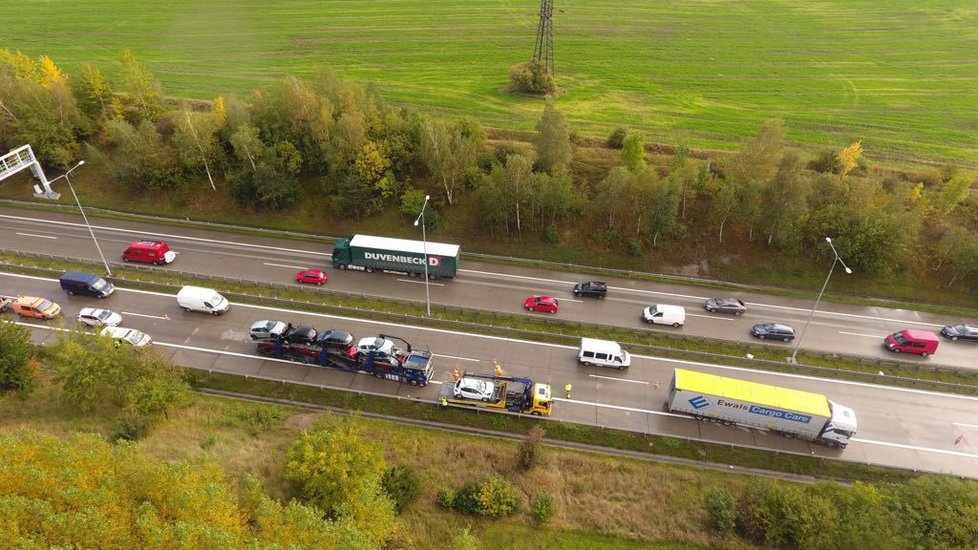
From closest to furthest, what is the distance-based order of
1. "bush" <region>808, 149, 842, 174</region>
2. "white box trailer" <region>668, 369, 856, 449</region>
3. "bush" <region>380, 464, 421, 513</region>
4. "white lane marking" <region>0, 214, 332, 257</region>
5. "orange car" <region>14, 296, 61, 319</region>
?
"bush" <region>380, 464, 421, 513</region>, "white box trailer" <region>668, 369, 856, 449</region>, "orange car" <region>14, 296, 61, 319</region>, "white lane marking" <region>0, 214, 332, 257</region>, "bush" <region>808, 149, 842, 174</region>

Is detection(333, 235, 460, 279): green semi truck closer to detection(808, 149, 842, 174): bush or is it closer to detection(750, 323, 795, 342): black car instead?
detection(750, 323, 795, 342): black car

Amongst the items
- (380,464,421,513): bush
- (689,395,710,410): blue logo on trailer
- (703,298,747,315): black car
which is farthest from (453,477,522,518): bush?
(703,298,747,315): black car

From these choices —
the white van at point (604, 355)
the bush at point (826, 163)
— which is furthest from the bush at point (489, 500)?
the bush at point (826, 163)

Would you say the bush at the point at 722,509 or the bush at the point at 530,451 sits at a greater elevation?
the bush at the point at 530,451

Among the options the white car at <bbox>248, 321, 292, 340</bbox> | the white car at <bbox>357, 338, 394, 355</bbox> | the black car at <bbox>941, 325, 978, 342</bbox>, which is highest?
the white car at <bbox>248, 321, 292, 340</bbox>

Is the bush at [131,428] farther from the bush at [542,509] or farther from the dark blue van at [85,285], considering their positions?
the bush at [542,509]

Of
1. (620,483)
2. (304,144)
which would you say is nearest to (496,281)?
(620,483)
